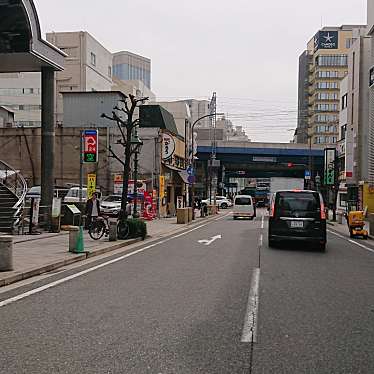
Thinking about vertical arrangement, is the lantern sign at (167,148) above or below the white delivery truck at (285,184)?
above

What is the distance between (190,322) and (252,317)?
2.96 feet

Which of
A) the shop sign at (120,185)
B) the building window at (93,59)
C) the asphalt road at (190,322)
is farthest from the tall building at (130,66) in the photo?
the asphalt road at (190,322)

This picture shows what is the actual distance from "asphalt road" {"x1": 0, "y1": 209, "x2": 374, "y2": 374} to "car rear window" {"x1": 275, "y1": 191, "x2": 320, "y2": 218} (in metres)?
4.64

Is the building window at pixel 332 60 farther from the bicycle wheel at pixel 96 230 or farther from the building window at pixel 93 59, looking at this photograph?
the bicycle wheel at pixel 96 230

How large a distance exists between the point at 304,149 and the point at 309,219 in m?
59.7

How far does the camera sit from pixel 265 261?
47.3 feet

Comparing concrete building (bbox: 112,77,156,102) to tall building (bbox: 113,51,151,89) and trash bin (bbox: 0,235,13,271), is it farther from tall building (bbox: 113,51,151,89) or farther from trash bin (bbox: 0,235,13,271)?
trash bin (bbox: 0,235,13,271)

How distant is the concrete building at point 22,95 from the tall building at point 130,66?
Result: 54.9 m

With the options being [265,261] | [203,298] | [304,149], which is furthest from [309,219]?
[304,149]

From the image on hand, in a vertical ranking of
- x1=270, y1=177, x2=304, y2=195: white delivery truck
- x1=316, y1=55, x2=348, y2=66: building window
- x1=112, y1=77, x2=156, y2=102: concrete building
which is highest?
x1=316, y1=55, x2=348, y2=66: building window

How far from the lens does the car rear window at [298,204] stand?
1762cm

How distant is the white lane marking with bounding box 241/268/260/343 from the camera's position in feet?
21.1

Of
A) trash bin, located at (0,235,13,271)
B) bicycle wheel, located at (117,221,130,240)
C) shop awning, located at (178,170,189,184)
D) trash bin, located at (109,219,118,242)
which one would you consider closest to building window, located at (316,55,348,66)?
shop awning, located at (178,170,189,184)

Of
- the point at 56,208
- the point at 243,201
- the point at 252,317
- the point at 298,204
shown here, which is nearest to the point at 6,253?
the point at 252,317
